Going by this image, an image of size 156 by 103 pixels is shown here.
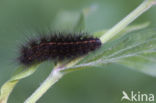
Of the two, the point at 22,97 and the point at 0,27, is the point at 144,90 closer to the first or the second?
the point at 22,97

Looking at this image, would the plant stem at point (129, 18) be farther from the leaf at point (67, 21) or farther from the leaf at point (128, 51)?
the leaf at point (67, 21)

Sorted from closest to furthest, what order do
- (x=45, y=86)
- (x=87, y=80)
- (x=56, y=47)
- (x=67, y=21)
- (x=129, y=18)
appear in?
(x=45, y=86), (x=129, y=18), (x=56, y=47), (x=67, y=21), (x=87, y=80)

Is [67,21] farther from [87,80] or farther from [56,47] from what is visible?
[87,80]

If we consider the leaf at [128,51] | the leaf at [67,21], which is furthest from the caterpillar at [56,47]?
the leaf at [128,51]

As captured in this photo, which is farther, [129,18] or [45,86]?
[129,18]

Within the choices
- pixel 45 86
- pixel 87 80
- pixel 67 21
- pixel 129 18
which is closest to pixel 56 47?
pixel 67 21

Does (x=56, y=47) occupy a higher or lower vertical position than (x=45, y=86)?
higher

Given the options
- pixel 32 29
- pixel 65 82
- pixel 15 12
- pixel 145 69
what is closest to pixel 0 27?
pixel 32 29
